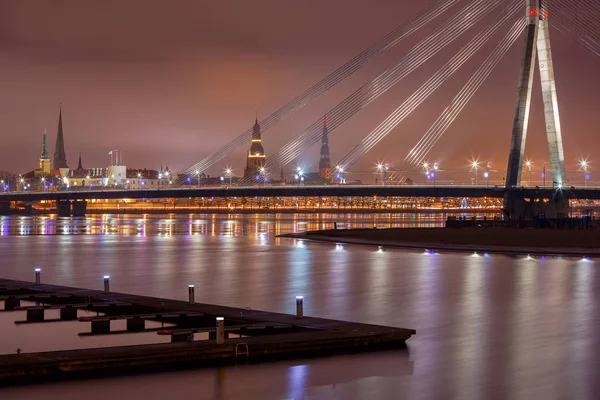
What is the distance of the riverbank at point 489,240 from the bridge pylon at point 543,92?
12057 millimetres

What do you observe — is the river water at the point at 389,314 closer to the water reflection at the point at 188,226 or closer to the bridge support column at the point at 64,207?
the water reflection at the point at 188,226

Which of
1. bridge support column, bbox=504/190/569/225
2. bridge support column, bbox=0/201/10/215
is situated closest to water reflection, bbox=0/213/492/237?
bridge support column, bbox=504/190/569/225

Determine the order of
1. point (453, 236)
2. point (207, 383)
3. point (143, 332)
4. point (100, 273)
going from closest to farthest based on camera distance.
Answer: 1. point (207, 383)
2. point (143, 332)
3. point (100, 273)
4. point (453, 236)

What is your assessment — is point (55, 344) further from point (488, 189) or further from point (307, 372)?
point (488, 189)

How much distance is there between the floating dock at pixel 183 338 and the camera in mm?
14477

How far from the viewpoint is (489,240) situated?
5259 cm

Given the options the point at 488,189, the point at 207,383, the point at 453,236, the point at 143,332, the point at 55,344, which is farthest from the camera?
the point at 488,189

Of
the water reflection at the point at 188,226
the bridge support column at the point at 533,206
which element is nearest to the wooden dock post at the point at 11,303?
the water reflection at the point at 188,226

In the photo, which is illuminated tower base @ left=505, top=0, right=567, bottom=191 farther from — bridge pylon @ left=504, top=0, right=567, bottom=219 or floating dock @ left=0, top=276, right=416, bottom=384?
floating dock @ left=0, top=276, right=416, bottom=384

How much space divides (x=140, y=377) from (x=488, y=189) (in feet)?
261

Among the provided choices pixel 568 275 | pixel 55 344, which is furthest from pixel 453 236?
pixel 55 344

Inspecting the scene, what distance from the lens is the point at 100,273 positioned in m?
33.9

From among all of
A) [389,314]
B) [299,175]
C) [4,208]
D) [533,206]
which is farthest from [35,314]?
[4,208]

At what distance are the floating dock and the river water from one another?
566 mm
